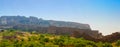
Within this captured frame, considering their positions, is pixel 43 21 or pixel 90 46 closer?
pixel 90 46

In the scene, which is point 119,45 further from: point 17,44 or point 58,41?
point 17,44

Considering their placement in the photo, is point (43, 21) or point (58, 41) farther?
point (43, 21)

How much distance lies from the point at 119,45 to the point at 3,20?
159887mm

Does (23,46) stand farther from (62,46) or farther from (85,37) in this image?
(85,37)

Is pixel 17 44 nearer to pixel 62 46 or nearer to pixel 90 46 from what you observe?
pixel 62 46

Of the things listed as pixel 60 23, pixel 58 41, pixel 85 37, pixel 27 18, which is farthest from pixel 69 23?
pixel 58 41

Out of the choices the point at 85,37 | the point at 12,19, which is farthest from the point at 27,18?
the point at 85,37

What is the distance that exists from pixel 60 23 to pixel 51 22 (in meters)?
10.8

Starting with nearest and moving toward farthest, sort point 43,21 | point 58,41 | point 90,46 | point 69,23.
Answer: point 90,46 < point 58,41 < point 69,23 < point 43,21

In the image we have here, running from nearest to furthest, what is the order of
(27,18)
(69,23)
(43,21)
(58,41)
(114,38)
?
(58,41) < (114,38) < (69,23) < (43,21) < (27,18)

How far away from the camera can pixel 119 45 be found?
45.1 metres

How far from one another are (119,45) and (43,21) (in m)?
135

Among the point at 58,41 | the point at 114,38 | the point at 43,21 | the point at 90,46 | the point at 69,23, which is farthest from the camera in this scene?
the point at 43,21

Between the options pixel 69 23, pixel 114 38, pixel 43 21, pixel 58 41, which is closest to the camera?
pixel 58 41
